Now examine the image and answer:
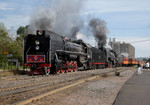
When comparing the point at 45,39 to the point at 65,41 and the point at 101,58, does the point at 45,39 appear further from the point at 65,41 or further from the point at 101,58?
the point at 101,58

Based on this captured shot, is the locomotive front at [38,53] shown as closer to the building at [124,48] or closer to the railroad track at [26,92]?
the railroad track at [26,92]

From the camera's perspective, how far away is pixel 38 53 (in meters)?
15.5

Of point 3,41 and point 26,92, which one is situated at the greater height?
point 3,41

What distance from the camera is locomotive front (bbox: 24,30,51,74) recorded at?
50.1 feet

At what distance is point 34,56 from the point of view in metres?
15.4

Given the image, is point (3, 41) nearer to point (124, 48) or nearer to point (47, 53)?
point (47, 53)

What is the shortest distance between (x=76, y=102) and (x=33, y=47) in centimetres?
1059

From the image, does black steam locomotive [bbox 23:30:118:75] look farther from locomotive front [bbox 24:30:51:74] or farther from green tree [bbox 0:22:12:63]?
green tree [bbox 0:22:12:63]

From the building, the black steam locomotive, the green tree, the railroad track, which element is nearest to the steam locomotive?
the black steam locomotive

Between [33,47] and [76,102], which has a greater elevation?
[33,47]

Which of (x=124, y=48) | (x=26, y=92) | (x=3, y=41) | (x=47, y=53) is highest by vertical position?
(x=124, y=48)

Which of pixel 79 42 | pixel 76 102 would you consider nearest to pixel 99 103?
pixel 76 102

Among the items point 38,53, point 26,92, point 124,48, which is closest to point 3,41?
point 38,53

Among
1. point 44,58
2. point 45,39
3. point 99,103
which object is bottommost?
point 99,103
